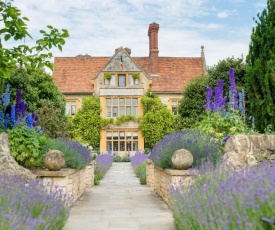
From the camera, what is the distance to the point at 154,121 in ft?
106

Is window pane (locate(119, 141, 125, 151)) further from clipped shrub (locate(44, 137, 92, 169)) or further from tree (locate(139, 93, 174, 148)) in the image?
clipped shrub (locate(44, 137, 92, 169))

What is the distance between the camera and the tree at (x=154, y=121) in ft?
105

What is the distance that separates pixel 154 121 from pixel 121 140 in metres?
3.11

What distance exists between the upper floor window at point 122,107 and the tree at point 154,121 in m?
0.85

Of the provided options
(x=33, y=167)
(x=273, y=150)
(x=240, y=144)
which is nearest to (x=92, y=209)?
(x=33, y=167)

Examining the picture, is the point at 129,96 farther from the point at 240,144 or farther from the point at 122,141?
the point at 240,144

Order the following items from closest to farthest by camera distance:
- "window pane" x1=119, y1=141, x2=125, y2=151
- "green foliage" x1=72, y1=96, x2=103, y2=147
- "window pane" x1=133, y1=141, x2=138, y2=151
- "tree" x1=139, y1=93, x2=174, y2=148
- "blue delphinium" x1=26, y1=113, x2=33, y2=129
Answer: "blue delphinium" x1=26, y1=113, x2=33, y2=129
"tree" x1=139, y1=93, x2=174, y2=148
"green foliage" x1=72, y1=96, x2=103, y2=147
"window pane" x1=133, y1=141, x2=138, y2=151
"window pane" x1=119, y1=141, x2=125, y2=151

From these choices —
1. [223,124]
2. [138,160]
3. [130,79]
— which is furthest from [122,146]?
[223,124]

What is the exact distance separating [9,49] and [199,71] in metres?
29.5

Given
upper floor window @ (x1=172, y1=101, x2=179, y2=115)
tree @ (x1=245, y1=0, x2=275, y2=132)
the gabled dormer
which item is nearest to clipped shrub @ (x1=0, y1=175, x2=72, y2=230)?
tree @ (x1=245, y1=0, x2=275, y2=132)

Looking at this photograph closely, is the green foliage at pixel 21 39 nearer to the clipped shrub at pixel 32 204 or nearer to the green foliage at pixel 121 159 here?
the clipped shrub at pixel 32 204

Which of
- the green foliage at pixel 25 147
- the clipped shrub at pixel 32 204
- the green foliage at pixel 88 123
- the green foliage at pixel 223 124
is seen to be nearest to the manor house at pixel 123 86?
the green foliage at pixel 88 123

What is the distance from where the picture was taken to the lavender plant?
10.3 ft

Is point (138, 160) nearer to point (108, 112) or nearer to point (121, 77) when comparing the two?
point (108, 112)
